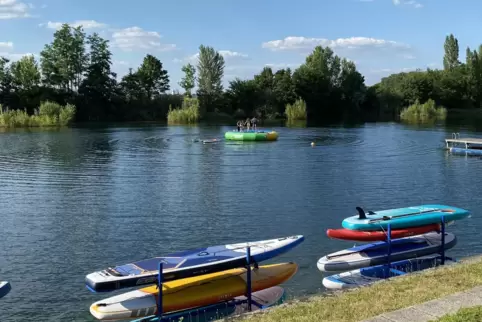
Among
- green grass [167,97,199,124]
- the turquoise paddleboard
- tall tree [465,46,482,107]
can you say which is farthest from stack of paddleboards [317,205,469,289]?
tall tree [465,46,482,107]

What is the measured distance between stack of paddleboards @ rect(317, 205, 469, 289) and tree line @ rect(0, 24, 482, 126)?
290 ft

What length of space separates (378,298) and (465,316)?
2.15 meters

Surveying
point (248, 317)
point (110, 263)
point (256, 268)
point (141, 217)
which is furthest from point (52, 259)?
point (248, 317)

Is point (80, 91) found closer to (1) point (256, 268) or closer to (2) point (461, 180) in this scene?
(2) point (461, 180)

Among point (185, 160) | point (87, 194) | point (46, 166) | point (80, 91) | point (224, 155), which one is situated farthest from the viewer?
point (80, 91)

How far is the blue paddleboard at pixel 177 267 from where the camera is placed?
1026cm

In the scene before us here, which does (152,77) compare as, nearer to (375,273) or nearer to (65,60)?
(65,60)

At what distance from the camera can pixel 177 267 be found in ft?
35.6

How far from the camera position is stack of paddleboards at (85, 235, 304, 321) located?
34.6ft

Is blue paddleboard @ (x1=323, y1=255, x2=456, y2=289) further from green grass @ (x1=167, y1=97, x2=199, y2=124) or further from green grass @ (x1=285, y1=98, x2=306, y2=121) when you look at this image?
green grass @ (x1=285, y1=98, x2=306, y2=121)

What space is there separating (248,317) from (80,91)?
105159 mm

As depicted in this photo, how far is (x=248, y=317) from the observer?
9414mm

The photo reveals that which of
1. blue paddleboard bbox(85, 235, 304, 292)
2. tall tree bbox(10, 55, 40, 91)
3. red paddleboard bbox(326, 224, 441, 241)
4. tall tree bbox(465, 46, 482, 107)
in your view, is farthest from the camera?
tall tree bbox(465, 46, 482, 107)

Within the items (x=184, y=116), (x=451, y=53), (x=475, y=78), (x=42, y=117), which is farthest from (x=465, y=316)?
(x=451, y=53)
